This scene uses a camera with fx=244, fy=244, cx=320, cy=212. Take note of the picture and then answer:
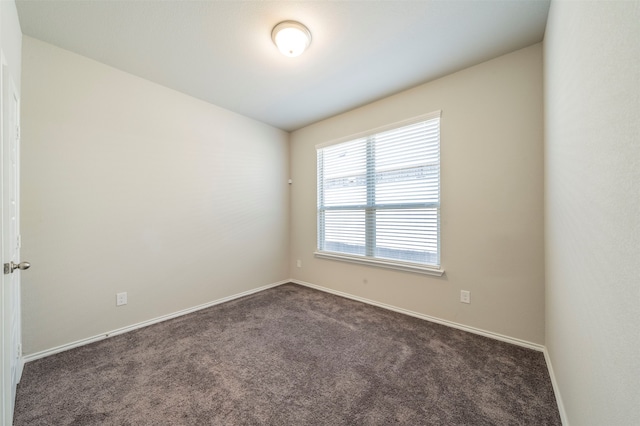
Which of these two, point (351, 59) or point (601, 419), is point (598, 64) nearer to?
point (601, 419)

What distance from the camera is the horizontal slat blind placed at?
279 cm

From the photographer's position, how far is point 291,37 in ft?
6.46

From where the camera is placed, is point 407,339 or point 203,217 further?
point 203,217

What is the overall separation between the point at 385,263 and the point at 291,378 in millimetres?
1770

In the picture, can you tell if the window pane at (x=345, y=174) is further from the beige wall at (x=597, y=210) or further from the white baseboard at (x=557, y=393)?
the white baseboard at (x=557, y=393)

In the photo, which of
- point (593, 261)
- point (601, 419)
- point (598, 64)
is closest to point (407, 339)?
point (601, 419)

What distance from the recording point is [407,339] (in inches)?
92.1

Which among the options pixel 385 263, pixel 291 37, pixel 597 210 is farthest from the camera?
pixel 385 263

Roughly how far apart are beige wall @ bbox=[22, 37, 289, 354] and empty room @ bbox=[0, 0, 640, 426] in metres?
0.02

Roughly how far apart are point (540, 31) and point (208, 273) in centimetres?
421

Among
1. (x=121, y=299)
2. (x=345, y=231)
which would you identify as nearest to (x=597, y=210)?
(x=345, y=231)

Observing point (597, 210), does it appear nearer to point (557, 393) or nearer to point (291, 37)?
point (557, 393)

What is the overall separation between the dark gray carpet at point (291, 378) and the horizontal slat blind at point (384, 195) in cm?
95

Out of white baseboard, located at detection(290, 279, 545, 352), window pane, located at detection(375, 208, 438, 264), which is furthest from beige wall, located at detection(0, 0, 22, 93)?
white baseboard, located at detection(290, 279, 545, 352)
